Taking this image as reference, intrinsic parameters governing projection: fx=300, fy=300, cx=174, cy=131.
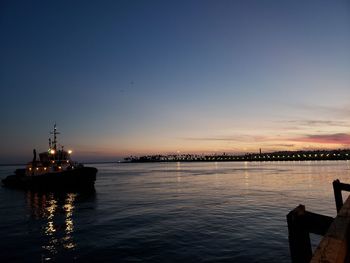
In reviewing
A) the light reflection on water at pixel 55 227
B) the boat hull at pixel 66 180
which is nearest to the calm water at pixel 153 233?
the light reflection on water at pixel 55 227

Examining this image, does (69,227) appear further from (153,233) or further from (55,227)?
(153,233)

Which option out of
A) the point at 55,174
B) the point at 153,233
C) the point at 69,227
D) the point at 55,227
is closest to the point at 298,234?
the point at 153,233

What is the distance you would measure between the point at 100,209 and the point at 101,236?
13.3 m

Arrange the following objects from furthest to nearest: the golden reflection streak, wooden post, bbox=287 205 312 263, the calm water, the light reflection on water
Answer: the golden reflection streak → the light reflection on water → the calm water → wooden post, bbox=287 205 312 263

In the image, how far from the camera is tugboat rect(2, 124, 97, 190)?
53781 millimetres

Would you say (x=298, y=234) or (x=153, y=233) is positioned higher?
(x=298, y=234)

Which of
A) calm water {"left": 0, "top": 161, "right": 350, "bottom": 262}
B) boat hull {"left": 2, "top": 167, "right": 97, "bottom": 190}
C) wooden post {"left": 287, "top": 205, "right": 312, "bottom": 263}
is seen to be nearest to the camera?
wooden post {"left": 287, "top": 205, "right": 312, "bottom": 263}

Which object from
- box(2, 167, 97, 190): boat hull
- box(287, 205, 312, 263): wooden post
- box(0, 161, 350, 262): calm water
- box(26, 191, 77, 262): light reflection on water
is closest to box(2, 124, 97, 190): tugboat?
box(2, 167, 97, 190): boat hull

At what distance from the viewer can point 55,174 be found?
5509cm

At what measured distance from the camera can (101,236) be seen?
20641mm

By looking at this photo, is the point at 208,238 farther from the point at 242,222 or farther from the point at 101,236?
the point at 101,236

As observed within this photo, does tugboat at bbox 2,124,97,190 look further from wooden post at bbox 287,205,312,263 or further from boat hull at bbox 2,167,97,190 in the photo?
wooden post at bbox 287,205,312,263

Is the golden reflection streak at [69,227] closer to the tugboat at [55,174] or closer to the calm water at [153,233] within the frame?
the calm water at [153,233]

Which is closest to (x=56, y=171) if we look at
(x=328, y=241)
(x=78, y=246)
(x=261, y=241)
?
(x=78, y=246)
